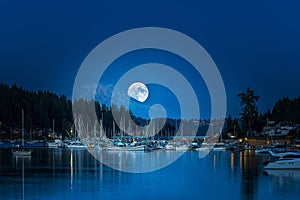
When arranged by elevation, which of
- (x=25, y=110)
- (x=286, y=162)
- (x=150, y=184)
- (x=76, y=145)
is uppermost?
(x=25, y=110)

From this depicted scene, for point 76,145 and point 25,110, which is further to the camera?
point 25,110

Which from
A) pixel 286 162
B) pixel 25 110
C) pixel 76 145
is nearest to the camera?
pixel 286 162

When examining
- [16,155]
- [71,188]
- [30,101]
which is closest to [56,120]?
[30,101]

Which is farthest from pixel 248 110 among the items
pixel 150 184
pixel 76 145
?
pixel 150 184

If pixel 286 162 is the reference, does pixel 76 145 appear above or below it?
below

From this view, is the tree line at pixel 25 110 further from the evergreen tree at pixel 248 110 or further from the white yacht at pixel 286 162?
the white yacht at pixel 286 162

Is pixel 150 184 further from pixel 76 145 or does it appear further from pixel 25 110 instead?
pixel 25 110

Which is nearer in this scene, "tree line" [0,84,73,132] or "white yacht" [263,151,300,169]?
"white yacht" [263,151,300,169]

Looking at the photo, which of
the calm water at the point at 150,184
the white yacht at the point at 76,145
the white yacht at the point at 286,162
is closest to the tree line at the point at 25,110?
the white yacht at the point at 76,145

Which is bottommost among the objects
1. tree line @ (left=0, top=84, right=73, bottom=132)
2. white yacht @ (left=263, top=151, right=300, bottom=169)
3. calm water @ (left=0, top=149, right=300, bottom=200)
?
calm water @ (left=0, top=149, right=300, bottom=200)

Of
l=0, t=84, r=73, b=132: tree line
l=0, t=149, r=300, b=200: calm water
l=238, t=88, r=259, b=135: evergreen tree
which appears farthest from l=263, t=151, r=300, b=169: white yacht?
l=0, t=84, r=73, b=132: tree line

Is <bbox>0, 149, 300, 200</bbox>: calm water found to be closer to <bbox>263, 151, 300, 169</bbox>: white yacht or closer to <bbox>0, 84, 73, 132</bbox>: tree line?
<bbox>263, 151, 300, 169</bbox>: white yacht

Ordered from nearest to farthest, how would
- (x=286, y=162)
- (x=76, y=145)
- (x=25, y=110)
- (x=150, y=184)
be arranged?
(x=150, y=184), (x=286, y=162), (x=76, y=145), (x=25, y=110)

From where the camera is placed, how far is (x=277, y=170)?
56.0m
